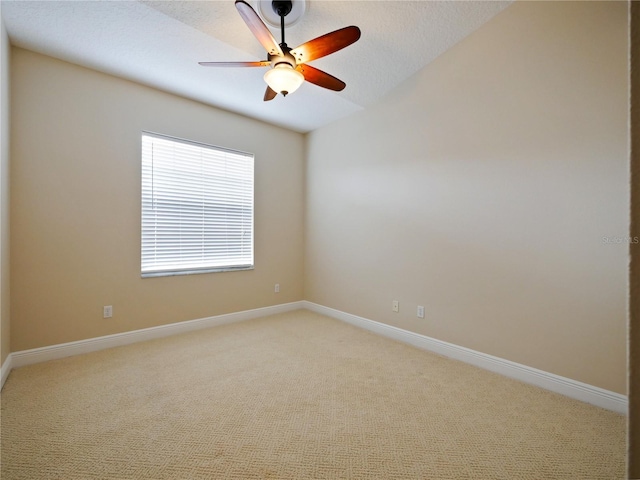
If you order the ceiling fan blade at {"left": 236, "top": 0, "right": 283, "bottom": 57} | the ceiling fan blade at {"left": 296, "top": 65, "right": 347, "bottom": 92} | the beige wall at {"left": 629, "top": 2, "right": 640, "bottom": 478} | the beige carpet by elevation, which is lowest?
the beige carpet

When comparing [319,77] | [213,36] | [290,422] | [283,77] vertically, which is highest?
[213,36]

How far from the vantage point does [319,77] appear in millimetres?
2199

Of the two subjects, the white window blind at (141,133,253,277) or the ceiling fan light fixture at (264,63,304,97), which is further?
the white window blind at (141,133,253,277)

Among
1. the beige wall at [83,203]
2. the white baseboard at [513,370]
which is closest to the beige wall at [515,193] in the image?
the white baseboard at [513,370]

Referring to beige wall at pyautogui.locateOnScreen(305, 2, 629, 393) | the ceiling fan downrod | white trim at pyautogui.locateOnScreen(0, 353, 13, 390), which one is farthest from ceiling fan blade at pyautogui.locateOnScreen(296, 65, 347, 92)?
white trim at pyautogui.locateOnScreen(0, 353, 13, 390)

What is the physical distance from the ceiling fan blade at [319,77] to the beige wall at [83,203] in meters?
1.84

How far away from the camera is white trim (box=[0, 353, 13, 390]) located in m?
2.12

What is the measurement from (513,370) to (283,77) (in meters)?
2.90

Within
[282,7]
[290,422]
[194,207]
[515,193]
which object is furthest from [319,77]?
[290,422]

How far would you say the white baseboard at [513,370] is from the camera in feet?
6.44

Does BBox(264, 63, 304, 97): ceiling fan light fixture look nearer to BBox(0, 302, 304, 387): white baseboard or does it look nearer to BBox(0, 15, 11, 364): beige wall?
BBox(0, 15, 11, 364): beige wall

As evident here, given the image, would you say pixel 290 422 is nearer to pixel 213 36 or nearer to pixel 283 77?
pixel 283 77

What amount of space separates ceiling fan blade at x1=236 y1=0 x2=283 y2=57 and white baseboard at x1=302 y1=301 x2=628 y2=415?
113 inches

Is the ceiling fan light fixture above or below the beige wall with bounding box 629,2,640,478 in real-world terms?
above
